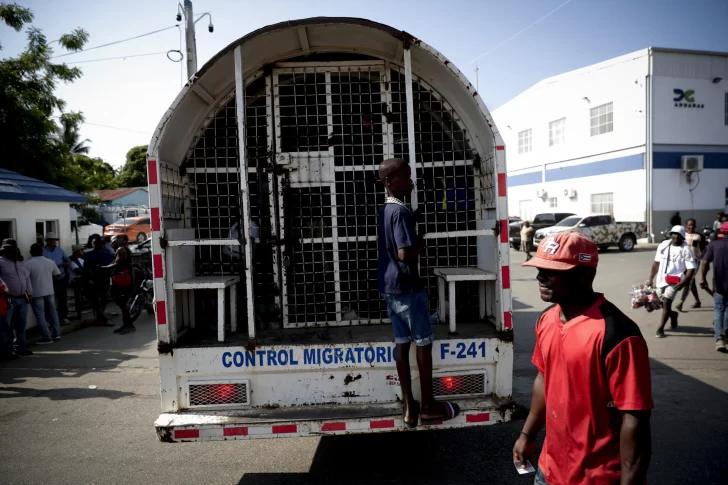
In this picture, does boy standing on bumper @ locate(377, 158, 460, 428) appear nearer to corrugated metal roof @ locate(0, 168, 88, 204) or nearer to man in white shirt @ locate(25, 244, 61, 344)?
man in white shirt @ locate(25, 244, 61, 344)

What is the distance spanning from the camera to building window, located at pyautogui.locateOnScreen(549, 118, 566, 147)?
27.1m

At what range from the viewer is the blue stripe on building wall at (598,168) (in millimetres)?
22656

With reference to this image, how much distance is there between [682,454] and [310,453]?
9.56ft

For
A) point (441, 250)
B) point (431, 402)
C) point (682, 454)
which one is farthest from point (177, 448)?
point (682, 454)

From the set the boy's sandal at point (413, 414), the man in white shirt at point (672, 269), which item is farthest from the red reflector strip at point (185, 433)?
the man in white shirt at point (672, 269)

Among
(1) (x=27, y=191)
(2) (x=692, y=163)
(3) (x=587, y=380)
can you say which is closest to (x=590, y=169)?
(2) (x=692, y=163)

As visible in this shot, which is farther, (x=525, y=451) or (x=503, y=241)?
(x=503, y=241)

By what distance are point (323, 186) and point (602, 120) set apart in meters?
24.1

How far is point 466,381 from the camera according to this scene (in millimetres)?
3453

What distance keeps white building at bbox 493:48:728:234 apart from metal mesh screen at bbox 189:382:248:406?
917 inches

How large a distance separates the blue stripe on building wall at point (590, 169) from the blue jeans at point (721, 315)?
18.2 metres

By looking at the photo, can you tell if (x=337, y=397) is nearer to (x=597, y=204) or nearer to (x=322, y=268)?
(x=322, y=268)

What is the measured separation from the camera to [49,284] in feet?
26.4

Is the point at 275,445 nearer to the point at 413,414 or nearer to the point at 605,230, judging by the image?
the point at 413,414
